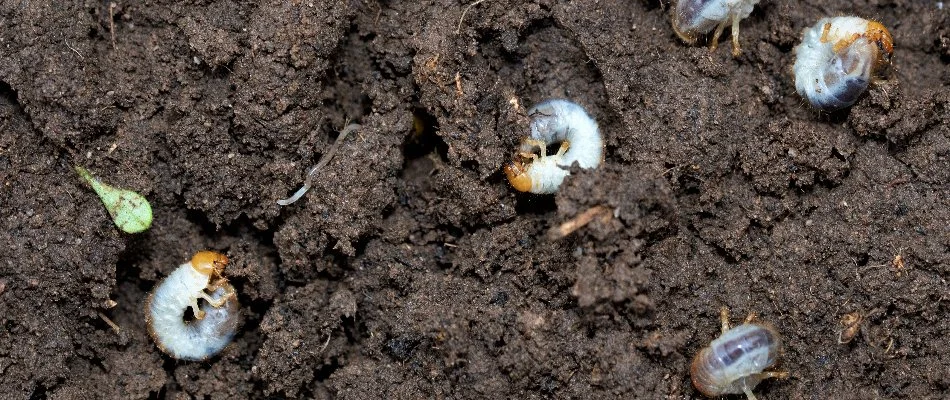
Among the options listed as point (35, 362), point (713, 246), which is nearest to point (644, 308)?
point (713, 246)

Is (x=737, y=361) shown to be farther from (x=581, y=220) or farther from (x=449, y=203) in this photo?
(x=449, y=203)

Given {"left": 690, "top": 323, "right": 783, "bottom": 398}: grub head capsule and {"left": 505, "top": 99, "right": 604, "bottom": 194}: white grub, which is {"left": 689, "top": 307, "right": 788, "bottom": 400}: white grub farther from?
{"left": 505, "top": 99, "right": 604, "bottom": 194}: white grub

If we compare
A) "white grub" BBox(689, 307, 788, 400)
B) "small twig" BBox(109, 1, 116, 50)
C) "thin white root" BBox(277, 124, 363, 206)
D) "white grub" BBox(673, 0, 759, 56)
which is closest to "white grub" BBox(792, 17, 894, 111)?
"white grub" BBox(673, 0, 759, 56)

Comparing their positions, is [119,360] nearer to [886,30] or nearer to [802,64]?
[802,64]

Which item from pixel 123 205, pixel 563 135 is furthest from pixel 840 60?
pixel 123 205

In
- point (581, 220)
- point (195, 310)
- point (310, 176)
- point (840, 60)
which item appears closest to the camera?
point (581, 220)

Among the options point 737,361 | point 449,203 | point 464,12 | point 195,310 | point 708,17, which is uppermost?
point 464,12

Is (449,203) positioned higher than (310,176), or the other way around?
(310,176)
